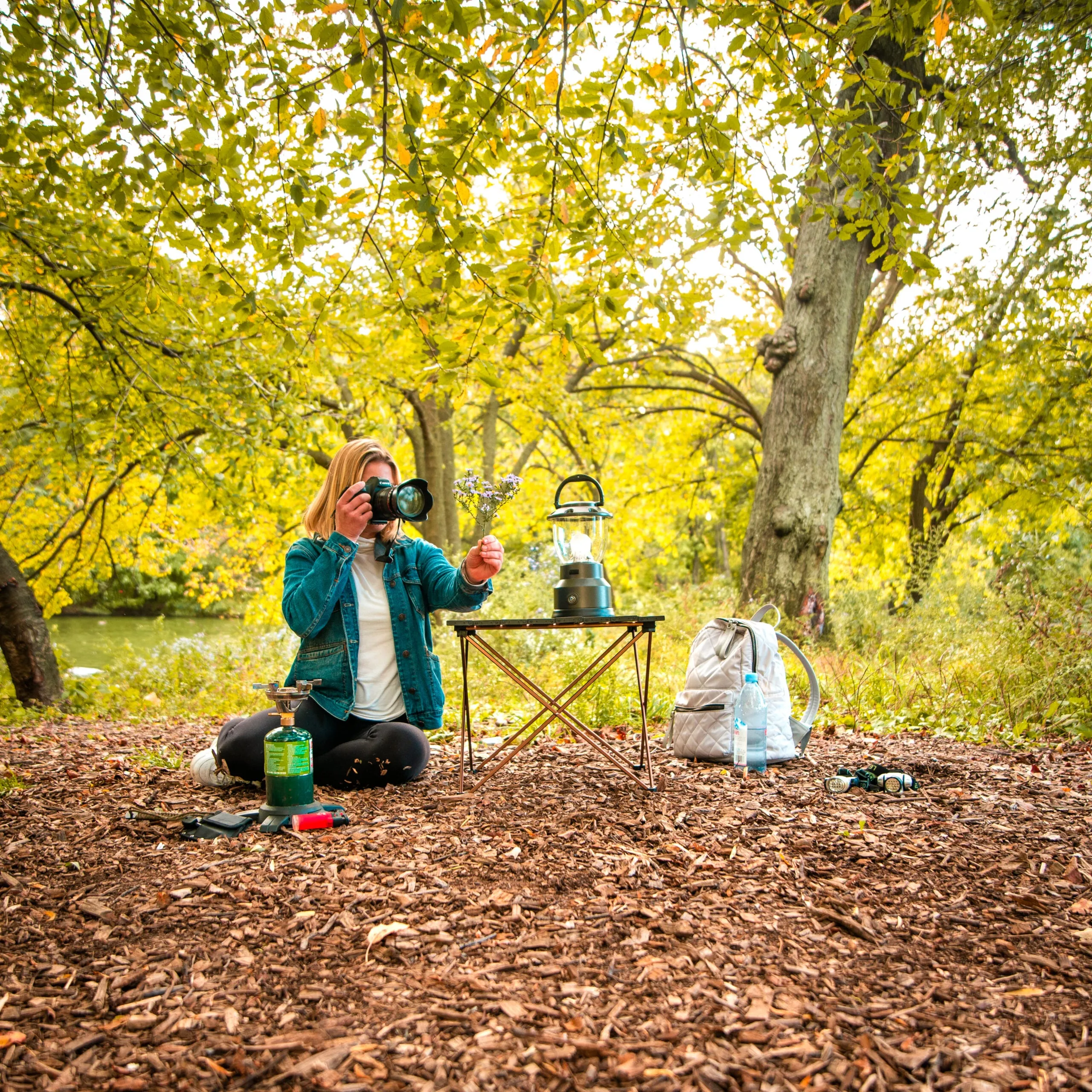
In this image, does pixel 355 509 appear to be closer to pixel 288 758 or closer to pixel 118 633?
pixel 288 758

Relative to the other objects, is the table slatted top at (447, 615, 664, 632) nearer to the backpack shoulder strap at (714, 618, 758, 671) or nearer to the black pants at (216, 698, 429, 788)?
the black pants at (216, 698, 429, 788)

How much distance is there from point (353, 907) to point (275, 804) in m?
0.70

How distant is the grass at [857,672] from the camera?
4.32 m

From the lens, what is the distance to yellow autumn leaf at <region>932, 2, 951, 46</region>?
7.60 feet

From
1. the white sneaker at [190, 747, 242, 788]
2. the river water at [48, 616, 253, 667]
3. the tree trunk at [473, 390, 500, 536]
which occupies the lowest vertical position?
the river water at [48, 616, 253, 667]

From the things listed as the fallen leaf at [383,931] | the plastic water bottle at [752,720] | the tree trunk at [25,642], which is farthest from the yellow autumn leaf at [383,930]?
the tree trunk at [25,642]

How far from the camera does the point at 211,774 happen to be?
306 centimetres

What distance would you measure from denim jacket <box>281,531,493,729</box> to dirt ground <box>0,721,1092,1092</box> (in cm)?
40

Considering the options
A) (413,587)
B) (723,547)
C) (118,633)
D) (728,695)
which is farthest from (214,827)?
(723,547)

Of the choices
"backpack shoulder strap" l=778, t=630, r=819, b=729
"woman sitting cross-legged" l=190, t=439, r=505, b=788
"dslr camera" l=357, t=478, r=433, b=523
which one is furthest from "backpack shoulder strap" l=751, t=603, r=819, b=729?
"dslr camera" l=357, t=478, r=433, b=523

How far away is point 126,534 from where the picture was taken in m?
7.95

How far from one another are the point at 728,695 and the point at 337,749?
156 cm

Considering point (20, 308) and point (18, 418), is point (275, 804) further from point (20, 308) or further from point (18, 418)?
point (18, 418)

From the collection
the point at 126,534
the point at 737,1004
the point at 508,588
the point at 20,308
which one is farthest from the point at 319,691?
the point at 126,534
